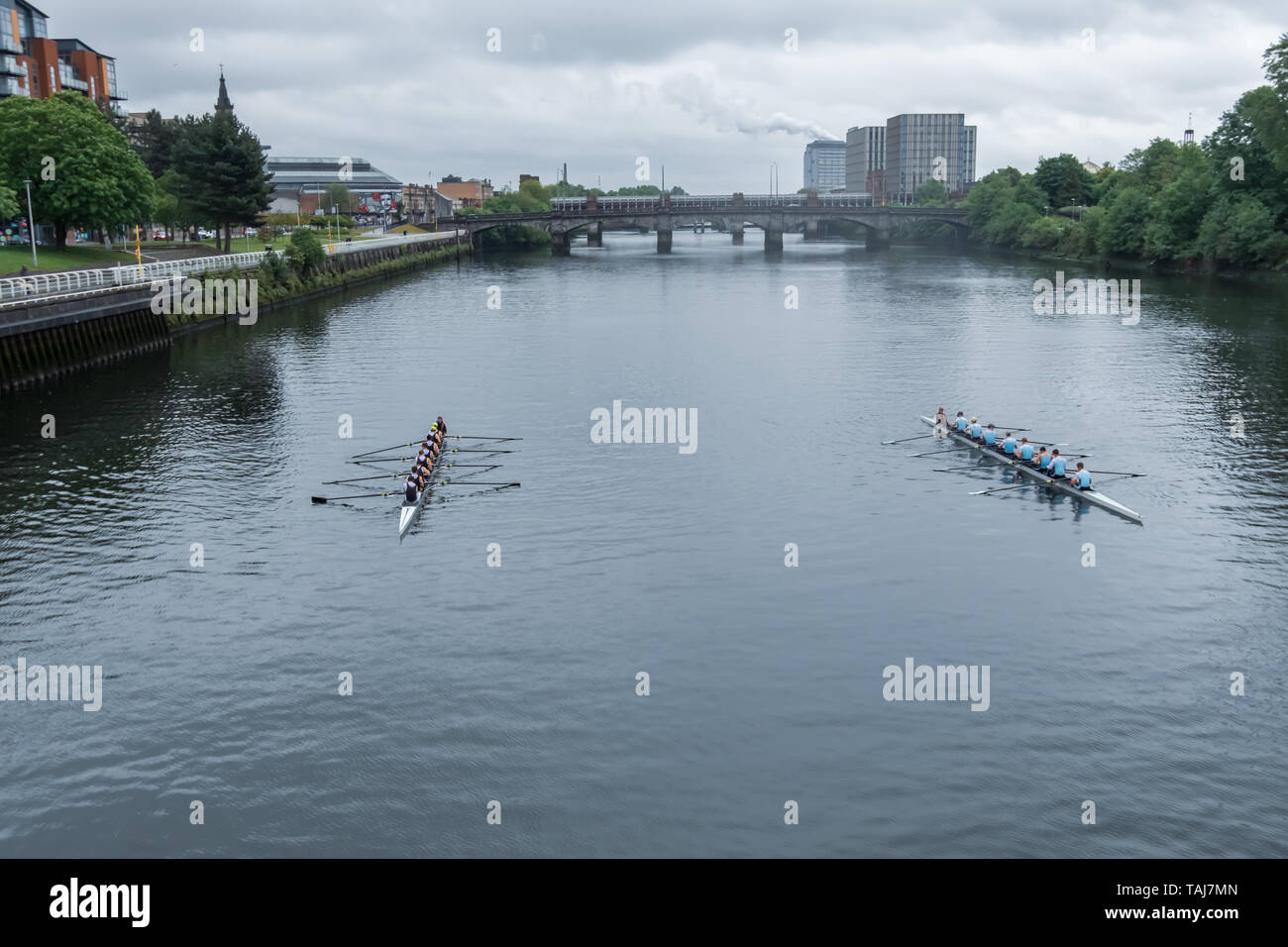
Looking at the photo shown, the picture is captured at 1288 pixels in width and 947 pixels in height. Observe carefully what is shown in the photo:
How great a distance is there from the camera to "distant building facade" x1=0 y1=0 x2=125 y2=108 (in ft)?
400

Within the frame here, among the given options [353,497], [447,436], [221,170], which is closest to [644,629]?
[353,497]

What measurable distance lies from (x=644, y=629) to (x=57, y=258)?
296 ft

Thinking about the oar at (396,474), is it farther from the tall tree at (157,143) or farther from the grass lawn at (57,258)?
the tall tree at (157,143)

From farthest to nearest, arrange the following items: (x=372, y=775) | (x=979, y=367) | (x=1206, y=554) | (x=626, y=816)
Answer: (x=979, y=367), (x=1206, y=554), (x=372, y=775), (x=626, y=816)

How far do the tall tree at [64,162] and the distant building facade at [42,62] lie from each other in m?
7.41

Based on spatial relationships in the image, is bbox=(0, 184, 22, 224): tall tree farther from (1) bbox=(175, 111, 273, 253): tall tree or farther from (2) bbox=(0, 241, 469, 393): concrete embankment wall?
(1) bbox=(175, 111, 273, 253): tall tree

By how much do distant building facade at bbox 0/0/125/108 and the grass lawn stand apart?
14394mm

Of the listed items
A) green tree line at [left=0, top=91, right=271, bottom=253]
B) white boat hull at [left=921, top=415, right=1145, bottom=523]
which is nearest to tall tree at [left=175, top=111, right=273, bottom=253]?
green tree line at [left=0, top=91, right=271, bottom=253]

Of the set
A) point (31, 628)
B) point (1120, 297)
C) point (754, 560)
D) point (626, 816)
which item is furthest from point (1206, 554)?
point (1120, 297)

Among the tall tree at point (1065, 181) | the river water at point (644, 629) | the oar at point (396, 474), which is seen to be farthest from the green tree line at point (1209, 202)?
the oar at point (396, 474)

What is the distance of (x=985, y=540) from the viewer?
38688mm

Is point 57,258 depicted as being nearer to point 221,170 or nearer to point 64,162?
point 64,162
